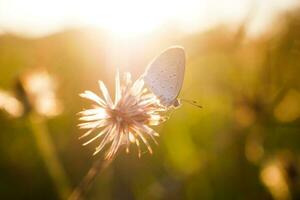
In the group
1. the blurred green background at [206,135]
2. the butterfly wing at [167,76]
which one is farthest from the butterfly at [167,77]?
the blurred green background at [206,135]

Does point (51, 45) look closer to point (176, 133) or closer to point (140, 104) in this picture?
point (176, 133)

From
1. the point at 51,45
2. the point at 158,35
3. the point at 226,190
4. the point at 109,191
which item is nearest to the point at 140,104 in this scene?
the point at 109,191

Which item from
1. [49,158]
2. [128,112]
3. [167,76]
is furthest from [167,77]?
[49,158]

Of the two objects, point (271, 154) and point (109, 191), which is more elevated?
point (109, 191)

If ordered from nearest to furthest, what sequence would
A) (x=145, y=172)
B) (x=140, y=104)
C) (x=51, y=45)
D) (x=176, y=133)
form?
(x=140, y=104), (x=145, y=172), (x=176, y=133), (x=51, y=45)

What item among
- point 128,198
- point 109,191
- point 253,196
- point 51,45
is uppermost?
point 51,45

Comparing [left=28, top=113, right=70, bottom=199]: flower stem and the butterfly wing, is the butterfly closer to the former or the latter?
the butterfly wing

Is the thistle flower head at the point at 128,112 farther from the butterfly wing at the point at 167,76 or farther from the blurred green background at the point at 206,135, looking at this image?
the blurred green background at the point at 206,135
